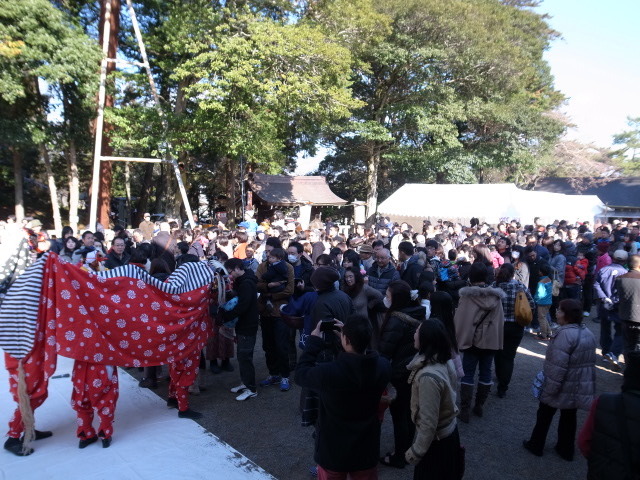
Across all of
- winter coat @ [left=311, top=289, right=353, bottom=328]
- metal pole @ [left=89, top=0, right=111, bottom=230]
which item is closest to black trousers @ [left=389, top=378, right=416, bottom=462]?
winter coat @ [left=311, top=289, right=353, bottom=328]

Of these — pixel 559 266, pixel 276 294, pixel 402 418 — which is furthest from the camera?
pixel 559 266

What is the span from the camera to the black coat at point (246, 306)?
4.96 metres

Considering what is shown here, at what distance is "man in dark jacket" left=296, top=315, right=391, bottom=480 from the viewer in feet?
7.75

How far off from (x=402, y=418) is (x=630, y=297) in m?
3.41

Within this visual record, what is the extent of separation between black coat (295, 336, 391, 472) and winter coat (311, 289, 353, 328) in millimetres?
1282

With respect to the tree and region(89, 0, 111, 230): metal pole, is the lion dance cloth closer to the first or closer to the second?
region(89, 0, 111, 230): metal pole

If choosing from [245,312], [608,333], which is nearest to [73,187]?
[245,312]

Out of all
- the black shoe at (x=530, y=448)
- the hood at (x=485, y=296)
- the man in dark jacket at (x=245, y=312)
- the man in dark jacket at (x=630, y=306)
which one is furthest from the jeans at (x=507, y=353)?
the man in dark jacket at (x=245, y=312)

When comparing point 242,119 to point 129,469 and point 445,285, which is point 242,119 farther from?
point 129,469

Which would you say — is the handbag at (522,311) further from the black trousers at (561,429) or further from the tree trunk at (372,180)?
the tree trunk at (372,180)

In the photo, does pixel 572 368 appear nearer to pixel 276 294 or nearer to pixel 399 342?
pixel 399 342

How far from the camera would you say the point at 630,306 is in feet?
17.2

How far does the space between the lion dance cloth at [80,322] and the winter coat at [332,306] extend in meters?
1.48

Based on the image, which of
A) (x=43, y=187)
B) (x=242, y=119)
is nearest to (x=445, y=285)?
(x=242, y=119)
